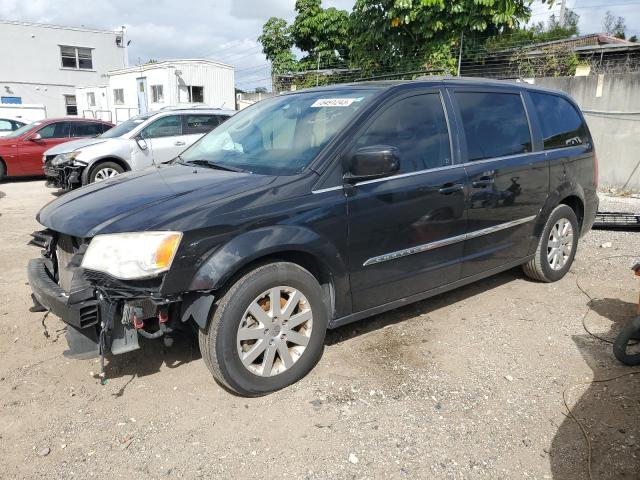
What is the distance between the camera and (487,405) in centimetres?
307

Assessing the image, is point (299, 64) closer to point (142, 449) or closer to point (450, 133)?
point (450, 133)

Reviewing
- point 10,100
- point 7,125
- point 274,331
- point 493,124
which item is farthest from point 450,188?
point 10,100

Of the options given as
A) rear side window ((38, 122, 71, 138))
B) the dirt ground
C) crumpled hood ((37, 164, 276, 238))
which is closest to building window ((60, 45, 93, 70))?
rear side window ((38, 122, 71, 138))

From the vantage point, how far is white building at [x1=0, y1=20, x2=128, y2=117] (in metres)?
30.5

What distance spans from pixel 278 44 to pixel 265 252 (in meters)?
21.7

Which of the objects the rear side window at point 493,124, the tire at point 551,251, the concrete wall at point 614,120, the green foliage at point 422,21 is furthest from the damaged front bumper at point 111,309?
the green foliage at point 422,21

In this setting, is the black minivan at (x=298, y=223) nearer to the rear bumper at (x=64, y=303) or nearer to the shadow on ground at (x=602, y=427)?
the rear bumper at (x=64, y=303)

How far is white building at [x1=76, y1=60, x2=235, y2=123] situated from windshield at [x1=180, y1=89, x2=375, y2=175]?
56.9 ft

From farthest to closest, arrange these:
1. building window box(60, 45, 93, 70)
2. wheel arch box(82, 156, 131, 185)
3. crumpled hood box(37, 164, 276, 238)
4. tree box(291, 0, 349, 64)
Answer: building window box(60, 45, 93, 70) < tree box(291, 0, 349, 64) < wheel arch box(82, 156, 131, 185) < crumpled hood box(37, 164, 276, 238)

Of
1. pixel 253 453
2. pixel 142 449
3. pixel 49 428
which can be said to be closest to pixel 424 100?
pixel 253 453

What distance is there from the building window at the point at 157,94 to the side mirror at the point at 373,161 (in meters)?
21.3

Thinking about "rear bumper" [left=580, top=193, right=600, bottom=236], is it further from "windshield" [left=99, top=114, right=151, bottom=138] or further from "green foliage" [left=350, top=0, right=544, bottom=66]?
"windshield" [left=99, top=114, right=151, bottom=138]

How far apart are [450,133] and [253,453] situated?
2.60 m

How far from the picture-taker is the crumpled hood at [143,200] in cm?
282
